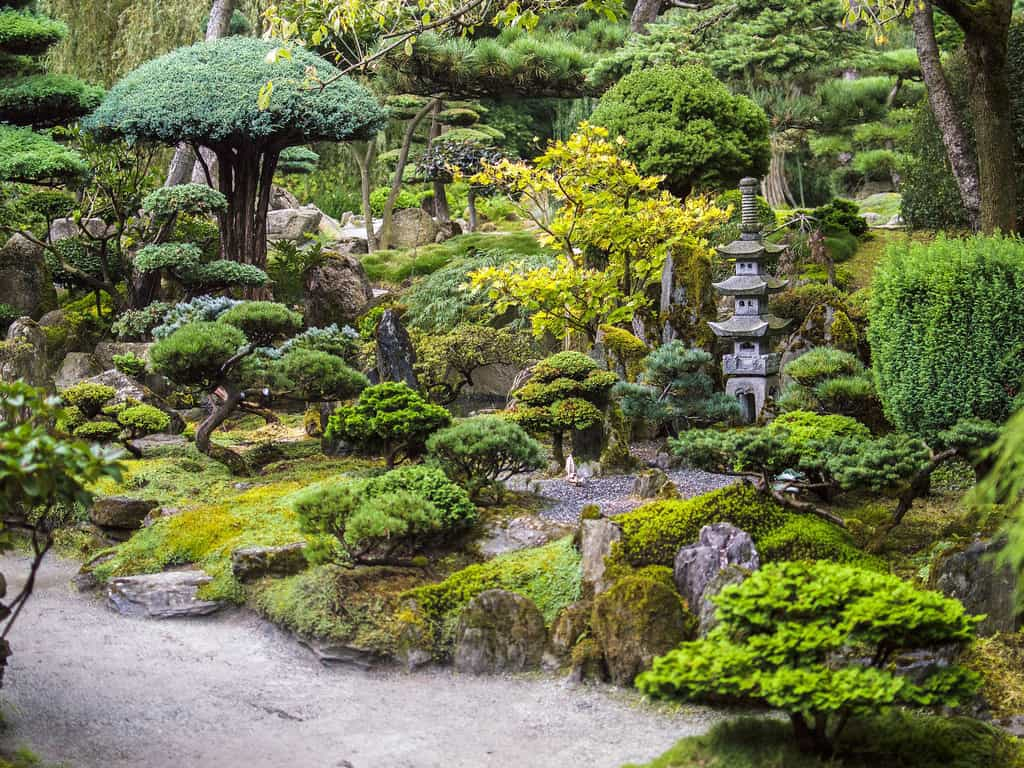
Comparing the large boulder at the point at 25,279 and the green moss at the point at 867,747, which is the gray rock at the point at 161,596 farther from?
the large boulder at the point at 25,279

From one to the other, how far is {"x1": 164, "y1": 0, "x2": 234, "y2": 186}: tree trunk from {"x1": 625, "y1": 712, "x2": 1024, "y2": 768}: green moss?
13.4 meters

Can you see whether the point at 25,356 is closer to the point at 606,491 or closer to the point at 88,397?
the point at 88,397

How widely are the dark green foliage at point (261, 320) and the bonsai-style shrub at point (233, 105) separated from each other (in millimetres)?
3935

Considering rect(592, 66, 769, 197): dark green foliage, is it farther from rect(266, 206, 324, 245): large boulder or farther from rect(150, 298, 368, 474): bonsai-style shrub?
rect(266, 206, 324, 245): large boulder

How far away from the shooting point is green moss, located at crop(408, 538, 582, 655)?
265 inches

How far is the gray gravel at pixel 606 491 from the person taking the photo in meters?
8.06

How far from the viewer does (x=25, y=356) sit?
11.3m

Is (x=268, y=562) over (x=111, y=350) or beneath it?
beneath

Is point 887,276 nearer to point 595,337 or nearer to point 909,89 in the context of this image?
point 595,337

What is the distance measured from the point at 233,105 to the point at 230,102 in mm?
64

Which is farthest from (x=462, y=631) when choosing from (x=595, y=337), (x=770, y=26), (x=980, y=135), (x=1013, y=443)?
(x=770, y=26)

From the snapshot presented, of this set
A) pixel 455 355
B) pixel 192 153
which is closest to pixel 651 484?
pixel 455 355

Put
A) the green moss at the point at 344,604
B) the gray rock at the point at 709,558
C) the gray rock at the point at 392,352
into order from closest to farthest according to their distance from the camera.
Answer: the gray rock at the point at 709,558, the green moss at the point at 344,604, the gray rock at the point at 392,352

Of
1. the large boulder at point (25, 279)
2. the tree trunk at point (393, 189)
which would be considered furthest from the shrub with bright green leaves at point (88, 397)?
the tree trunk at point (393, 189)
